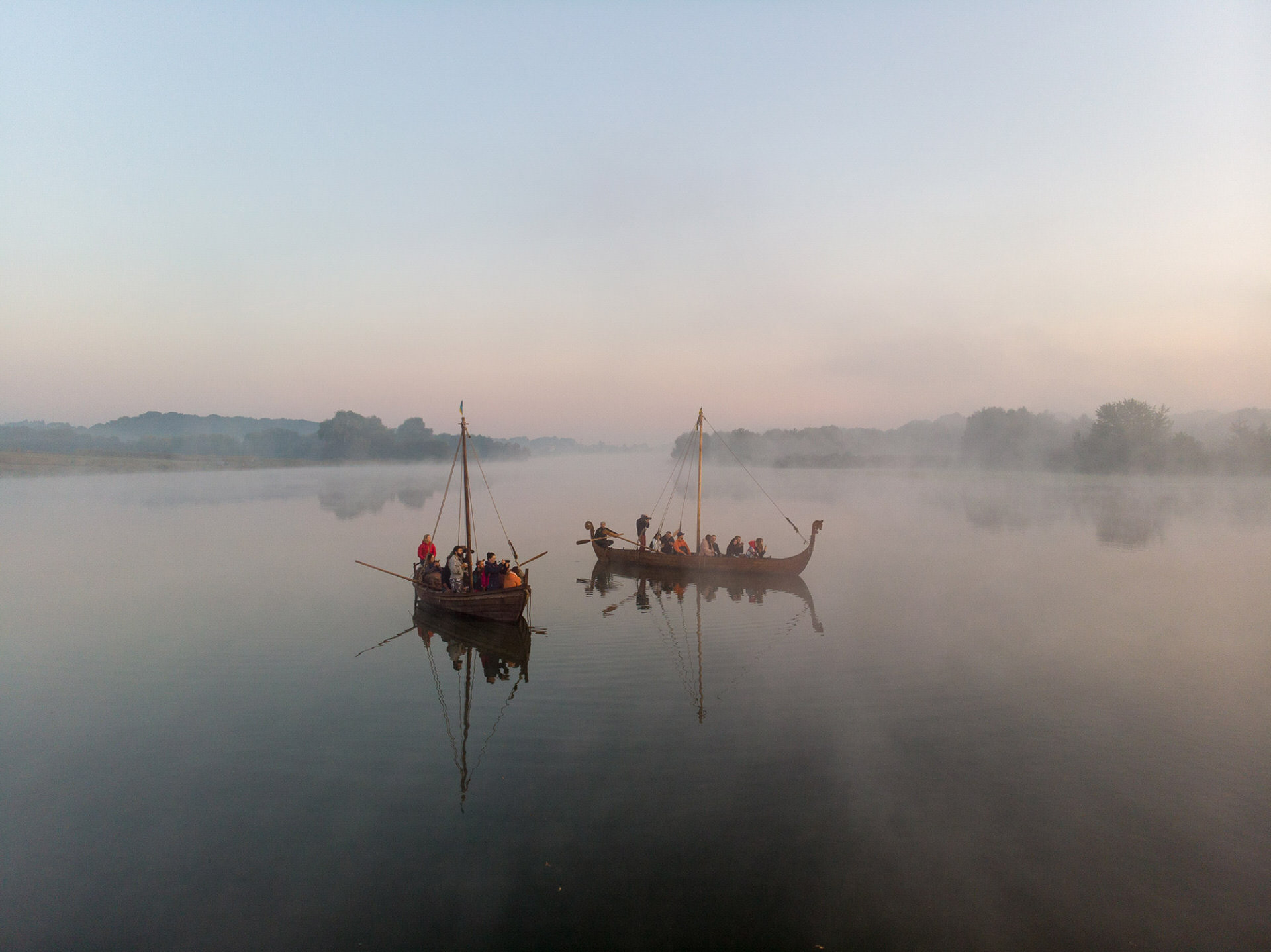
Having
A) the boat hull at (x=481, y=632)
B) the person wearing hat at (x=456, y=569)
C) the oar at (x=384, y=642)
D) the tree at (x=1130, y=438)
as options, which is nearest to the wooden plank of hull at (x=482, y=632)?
the boat hull at (x=481, y=632)

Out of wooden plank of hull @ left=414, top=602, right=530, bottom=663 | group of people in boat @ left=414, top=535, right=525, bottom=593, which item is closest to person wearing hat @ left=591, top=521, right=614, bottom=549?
group of people in boat @ left=414, top=535, right=525, bottom=593

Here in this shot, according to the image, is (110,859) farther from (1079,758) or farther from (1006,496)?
(1006,496)

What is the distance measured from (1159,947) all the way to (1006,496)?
66714mm

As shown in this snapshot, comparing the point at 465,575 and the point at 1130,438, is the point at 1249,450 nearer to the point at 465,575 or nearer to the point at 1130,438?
the point at 1130,438

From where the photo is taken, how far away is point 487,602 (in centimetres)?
1797

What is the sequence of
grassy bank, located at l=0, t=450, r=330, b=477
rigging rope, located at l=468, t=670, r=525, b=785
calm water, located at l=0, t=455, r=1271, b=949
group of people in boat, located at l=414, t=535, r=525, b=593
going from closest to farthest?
1. calm water, located at l=0, t=455, r=1271, b=949
2. rigging rope, located at l=468, t=670, r=525, b=785
3. group of people in boat, located at l=414, t=535, r=525, b=593
4. grassy bank, located at l=0, t=450, r=330, b=477

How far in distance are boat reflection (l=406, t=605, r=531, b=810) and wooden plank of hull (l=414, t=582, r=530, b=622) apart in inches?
14.0

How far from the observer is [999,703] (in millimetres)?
12875

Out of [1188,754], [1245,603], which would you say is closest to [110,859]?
[1188,754]

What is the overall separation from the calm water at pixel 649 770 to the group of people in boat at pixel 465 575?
1677 millimetres

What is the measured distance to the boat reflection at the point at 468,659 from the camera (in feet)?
37.5

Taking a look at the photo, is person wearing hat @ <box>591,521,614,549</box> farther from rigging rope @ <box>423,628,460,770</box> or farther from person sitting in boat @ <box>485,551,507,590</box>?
rigging rope @ <box>423,628,460,770</box>

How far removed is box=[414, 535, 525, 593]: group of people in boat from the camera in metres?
18.0

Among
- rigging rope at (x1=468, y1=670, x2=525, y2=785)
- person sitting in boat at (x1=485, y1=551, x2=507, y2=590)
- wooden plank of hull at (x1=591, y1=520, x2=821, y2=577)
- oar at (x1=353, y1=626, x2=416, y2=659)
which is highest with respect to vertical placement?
person sitting in boat at (x1=485, y1=551, x2=507, y2=590)
